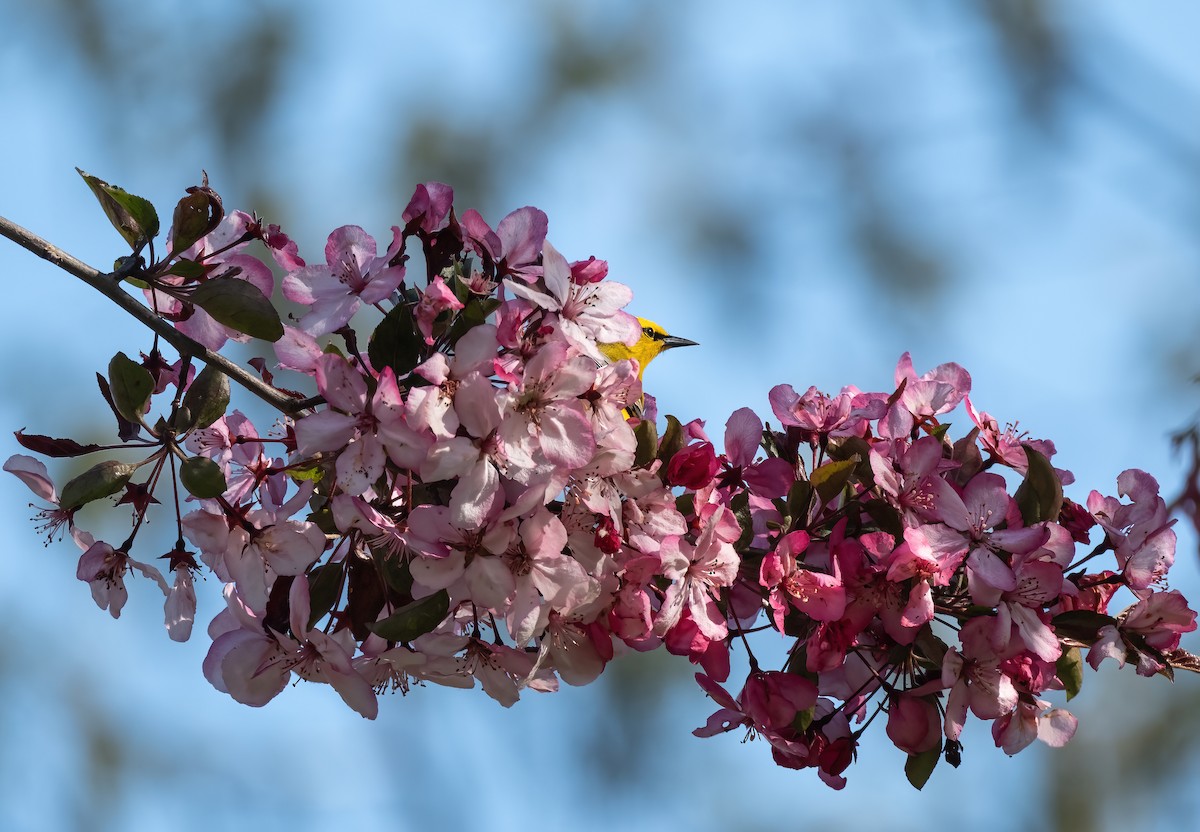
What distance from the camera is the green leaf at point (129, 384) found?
180cm

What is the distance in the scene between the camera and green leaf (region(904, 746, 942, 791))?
6.55 feet

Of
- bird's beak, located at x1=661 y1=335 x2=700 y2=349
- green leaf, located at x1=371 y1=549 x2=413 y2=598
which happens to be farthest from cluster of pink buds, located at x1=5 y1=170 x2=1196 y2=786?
bird's beak, located at x1=661 y1=335 x2=700 y2=349

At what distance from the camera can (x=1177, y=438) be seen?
121 centimetres

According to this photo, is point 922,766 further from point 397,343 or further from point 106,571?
point 106,571

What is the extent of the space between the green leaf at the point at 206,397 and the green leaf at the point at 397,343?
0.83 ft

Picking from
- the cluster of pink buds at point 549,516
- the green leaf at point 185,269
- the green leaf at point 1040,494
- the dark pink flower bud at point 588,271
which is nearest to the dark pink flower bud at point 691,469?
the cluster of pink buds at point 549,516

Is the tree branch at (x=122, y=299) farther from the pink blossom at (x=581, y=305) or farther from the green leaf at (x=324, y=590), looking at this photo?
the pink blossom at (x=581, y=305)

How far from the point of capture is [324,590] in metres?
1.83

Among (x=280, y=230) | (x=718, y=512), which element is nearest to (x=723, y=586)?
(x=718, y=512)

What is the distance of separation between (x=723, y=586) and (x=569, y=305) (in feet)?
1.66

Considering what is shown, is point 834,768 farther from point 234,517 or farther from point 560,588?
point 234,517

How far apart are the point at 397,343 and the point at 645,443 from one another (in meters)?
0.40

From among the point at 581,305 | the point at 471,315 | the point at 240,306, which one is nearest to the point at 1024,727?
the point at 581,305

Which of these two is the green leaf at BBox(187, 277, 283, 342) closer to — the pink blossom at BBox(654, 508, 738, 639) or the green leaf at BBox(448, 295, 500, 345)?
the green leaf at BBox(448, 295, 500, 345)
